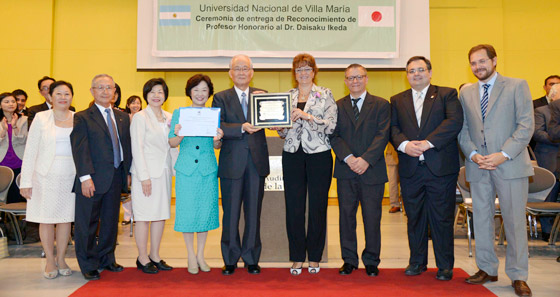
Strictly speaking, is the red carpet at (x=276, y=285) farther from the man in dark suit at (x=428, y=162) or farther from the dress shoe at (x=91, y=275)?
the man in dark suit at (x=428, y=162)

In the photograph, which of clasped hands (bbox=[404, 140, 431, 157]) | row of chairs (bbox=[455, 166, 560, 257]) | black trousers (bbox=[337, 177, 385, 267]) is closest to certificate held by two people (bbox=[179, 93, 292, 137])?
black trousers (bbox=[337, 177, 385, 267])

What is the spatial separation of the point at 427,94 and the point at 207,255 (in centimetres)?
269

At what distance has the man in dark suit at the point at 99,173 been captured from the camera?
11.9 feet

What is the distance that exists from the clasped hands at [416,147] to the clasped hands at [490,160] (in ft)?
1.25

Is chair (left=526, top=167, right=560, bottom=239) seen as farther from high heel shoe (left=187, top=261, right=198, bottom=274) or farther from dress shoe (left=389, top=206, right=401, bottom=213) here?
high heel shoe (left=187, top=261, right=198, bottom=274)

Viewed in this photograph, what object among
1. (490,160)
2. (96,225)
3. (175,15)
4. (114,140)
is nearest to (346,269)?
(490,160)

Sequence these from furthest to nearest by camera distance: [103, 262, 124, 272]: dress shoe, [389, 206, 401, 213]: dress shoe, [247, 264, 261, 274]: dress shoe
→ [389, 206, 401, 213]: dress shoe
[103, 262, 124, 272]: dress shoe
[247, 264, 261, 274]: dress shoe

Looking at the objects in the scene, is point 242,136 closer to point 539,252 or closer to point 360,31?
point 539,252

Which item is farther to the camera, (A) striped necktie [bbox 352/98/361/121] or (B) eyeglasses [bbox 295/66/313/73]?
(A) striped necktie [bbox 352/98/361/121]

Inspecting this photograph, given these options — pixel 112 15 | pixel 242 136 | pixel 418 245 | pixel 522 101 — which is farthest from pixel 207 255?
pixel 112 15

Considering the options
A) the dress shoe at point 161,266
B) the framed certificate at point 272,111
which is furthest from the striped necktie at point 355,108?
the dress shoe at point 161,266

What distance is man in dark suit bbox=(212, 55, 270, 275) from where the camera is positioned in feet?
12.3

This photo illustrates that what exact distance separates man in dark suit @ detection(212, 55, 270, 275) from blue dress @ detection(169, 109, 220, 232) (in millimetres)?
126

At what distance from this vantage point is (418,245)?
3701mm
